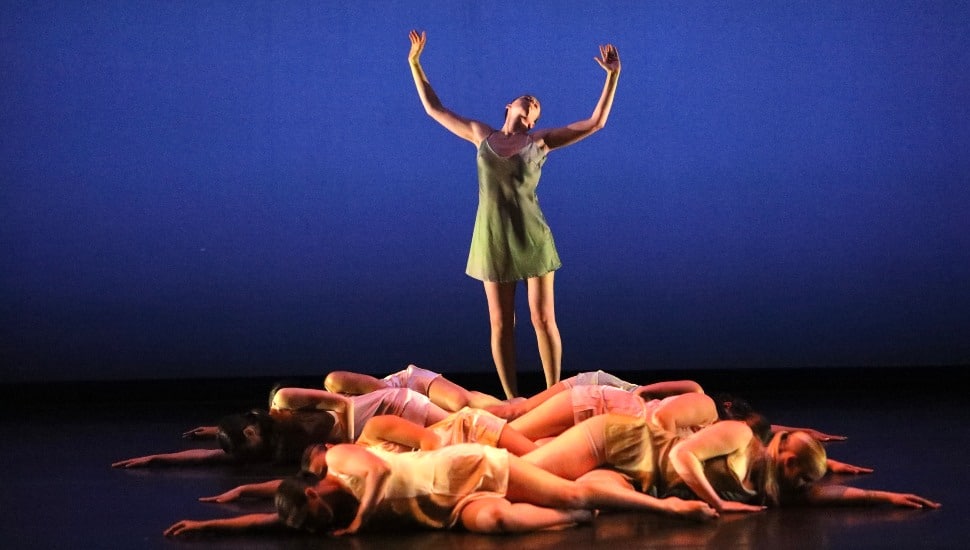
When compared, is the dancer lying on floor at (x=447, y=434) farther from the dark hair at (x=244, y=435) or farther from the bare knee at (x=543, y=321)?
the bare knee at (x=543, y=321)

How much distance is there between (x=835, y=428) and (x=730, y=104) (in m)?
1.65

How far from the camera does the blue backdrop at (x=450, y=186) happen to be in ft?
17.5

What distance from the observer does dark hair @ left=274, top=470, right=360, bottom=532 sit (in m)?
2.74

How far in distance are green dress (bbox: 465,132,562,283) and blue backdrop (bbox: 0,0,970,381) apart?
0.85m

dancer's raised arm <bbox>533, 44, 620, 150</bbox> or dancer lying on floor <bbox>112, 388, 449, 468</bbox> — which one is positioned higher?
dancer's raised arm <bbox>533, 44, 620, 150</bbox>

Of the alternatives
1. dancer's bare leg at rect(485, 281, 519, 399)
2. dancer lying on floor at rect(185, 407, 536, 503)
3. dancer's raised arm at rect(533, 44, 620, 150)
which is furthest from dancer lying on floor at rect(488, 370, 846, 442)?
dancer's raised arm at rect(533, 44, 620, 150)

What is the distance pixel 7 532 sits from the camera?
9.69ft

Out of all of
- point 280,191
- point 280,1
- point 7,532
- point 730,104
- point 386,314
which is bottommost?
point 7,532

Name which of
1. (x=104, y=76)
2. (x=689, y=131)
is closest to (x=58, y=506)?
(x=104, y=76)

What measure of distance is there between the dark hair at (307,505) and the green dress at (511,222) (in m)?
1.88

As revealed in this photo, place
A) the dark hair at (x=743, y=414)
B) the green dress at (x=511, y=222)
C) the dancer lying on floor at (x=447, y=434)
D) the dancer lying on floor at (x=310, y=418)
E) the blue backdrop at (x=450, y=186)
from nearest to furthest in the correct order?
the dancer lying on floor at (x=447, y=434) < the dark hair at (x=743, y=414) < the dancer lying on floor at (x=310, y=418) < the green dress at (x=511, y=222) < the blue backdrop at (x=450, y=186)

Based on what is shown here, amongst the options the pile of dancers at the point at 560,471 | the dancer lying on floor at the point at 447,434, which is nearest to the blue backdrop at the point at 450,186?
the pile of dancers at the point at 560,471

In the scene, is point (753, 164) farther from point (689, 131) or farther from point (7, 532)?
point (7, 532)

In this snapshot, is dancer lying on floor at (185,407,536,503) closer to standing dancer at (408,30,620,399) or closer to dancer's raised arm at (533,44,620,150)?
standing dancer at (408,30,620,399)
